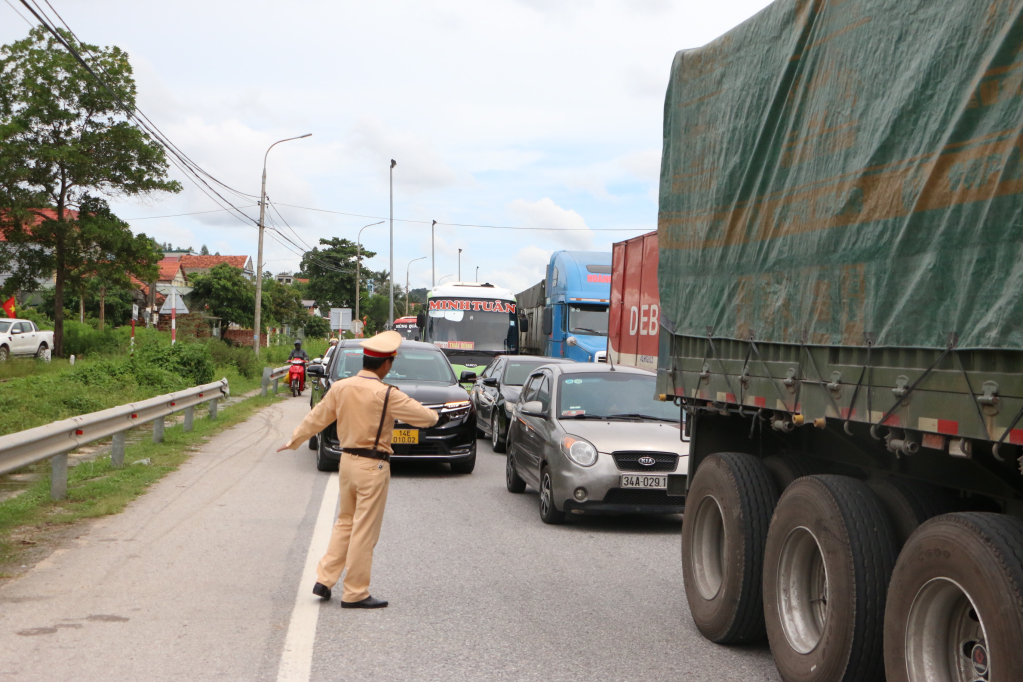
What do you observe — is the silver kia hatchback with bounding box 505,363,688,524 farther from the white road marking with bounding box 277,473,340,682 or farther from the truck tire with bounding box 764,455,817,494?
the truck tire with bounding box 764,455,817,494

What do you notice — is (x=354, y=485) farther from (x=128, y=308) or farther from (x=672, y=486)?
(x=128, y=308)

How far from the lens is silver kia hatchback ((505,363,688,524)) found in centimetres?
862

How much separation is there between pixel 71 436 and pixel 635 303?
9075 mm

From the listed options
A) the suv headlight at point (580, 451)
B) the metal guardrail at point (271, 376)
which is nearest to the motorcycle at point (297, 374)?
the metal guardrail at point (271, 376)

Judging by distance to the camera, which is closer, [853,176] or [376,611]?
[853,176]

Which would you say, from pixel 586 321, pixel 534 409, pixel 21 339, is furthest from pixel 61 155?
pixel 534 409

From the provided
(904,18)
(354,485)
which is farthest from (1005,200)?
(354,485)

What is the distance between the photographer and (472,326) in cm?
2623

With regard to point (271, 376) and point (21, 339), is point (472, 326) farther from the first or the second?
point (21, 339)

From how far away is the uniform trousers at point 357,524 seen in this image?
5.86 metres

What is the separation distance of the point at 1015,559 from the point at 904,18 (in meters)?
1.99

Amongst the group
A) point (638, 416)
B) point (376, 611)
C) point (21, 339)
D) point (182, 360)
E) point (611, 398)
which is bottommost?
point (376, 611)

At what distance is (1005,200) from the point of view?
10.0ft

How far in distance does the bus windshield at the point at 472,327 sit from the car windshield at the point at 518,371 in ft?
31.9
